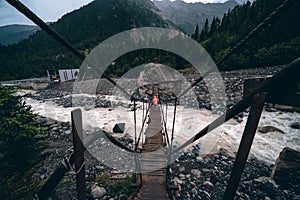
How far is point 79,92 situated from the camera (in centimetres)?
2059

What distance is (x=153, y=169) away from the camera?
396cm

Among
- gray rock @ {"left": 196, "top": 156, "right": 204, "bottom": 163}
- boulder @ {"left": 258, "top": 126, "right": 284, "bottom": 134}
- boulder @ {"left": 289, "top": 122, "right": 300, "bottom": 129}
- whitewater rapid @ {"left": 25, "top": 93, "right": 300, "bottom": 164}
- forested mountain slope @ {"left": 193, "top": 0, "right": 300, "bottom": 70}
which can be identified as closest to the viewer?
gray rock @ {"left": 196, "top": 156, "right": 204, "bottom": 163}

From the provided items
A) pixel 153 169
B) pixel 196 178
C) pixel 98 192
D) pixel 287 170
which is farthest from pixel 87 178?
pixel 287 170

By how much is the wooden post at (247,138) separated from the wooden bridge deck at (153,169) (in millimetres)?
2557

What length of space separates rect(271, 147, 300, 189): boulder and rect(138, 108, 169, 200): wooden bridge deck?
352 centimetres

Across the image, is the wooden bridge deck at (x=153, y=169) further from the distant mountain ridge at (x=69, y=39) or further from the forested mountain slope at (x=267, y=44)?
the distant mountain ridge at (x=69, y=39)

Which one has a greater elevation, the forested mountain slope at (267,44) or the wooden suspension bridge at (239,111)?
the forested mountain slope at (267,44)

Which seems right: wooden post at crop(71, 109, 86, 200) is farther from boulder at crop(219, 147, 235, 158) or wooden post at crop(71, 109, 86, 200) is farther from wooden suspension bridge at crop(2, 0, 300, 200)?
boulder at crop(219, 147, 235, 158)

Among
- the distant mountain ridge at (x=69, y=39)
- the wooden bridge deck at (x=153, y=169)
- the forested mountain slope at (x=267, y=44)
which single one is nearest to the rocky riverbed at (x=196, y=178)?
the wooden bridge deck at (x=153, y=169)

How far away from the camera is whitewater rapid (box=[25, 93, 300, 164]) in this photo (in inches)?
253

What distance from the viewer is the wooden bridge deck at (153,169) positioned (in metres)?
3.14

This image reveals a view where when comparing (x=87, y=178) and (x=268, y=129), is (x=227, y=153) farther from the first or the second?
(x=87, y=178)

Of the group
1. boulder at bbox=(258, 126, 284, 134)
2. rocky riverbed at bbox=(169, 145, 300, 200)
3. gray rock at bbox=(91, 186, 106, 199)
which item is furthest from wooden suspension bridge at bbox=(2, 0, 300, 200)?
boulder at bbox=(258, 126, 284, 134)

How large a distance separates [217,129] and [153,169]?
6302 mm
